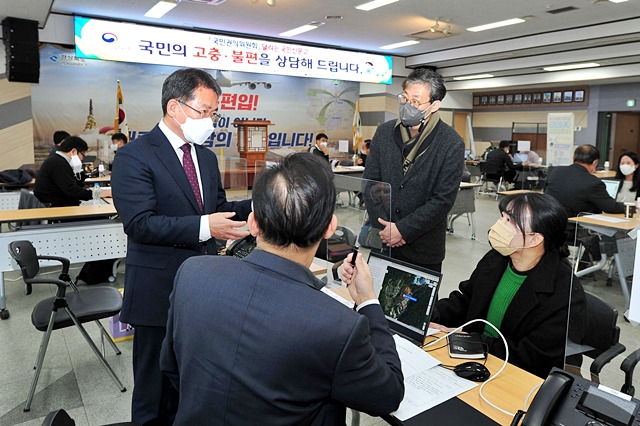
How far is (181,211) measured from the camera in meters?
1.97

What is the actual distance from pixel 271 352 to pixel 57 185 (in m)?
5.10

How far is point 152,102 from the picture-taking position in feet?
33.4

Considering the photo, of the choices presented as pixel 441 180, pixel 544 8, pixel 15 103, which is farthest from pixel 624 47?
pixel 15 103

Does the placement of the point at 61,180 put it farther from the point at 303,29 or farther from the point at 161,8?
the point at 303,29

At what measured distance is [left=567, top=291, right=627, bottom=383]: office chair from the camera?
1.37 meters

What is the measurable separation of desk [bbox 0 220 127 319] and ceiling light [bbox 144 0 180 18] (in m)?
4.30

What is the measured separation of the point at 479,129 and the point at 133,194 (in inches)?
677

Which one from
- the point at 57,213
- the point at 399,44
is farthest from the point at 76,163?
the point at 399,44

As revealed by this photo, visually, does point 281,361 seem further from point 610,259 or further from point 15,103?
point 15,103

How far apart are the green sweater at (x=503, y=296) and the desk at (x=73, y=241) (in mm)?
3729

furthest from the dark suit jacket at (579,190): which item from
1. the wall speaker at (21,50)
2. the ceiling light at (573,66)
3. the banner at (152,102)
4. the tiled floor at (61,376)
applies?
the wall speaker at (21,50)

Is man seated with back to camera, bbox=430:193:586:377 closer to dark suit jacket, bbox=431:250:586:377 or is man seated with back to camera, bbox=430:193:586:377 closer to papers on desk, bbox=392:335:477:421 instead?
dark suit jacket, bbox=431:250:586:377

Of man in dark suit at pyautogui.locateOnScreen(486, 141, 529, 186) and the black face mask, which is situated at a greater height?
the black face mask

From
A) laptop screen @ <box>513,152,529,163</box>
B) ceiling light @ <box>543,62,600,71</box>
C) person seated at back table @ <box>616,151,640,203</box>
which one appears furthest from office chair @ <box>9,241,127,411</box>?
laptop screen @ <box>513,152,529,163</box>
